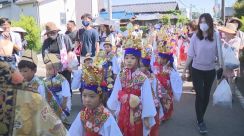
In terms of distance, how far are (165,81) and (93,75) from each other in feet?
11.4

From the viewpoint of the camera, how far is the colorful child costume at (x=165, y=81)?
7.68m

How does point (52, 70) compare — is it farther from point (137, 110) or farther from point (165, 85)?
point (165, 85)

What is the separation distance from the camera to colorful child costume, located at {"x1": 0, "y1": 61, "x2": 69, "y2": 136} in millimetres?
2094

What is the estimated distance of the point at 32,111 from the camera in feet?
7.26

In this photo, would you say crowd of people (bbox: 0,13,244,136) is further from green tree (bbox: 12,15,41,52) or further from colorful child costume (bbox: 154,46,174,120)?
green tree (bbox: 12,15,41,52)

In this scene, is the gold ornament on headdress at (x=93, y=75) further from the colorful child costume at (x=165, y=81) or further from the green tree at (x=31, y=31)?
the green tree at (x=31, y=31)

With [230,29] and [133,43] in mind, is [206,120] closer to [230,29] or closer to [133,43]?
[230,29]

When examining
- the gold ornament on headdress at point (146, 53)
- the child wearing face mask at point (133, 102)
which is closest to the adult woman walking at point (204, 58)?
the gold ornament on headdress at point (146, 53)

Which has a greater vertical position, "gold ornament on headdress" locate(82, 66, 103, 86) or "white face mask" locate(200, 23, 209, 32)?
"white face mask" locate(200, 23, 209, 32)

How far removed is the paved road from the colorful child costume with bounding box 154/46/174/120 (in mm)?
269

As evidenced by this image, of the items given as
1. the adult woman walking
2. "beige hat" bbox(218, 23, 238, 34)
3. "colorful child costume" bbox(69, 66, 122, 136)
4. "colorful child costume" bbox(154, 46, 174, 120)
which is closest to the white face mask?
the adult woman walking

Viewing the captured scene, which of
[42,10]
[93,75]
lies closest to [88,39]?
[93,75]

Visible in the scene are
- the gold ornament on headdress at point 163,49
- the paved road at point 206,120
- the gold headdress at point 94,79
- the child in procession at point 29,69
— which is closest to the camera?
the gold headdress at point 94,79

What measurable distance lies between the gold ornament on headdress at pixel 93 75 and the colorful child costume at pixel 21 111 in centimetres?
214
